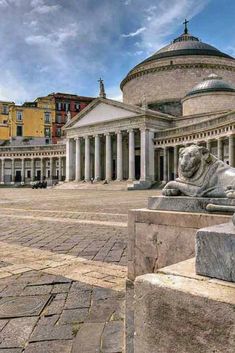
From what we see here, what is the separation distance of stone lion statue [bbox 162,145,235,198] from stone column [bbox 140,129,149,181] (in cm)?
4246

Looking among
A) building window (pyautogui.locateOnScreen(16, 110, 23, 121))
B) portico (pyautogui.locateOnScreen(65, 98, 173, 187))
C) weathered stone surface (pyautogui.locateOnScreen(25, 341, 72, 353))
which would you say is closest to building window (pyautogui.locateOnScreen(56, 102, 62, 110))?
building window (pyautogui.locateOnScreen(16, 110, 23, 121))

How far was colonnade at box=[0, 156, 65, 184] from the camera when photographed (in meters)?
66.1

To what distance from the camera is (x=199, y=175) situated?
3393 mm

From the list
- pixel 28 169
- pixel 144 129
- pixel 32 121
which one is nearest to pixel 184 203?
pixel 144 129

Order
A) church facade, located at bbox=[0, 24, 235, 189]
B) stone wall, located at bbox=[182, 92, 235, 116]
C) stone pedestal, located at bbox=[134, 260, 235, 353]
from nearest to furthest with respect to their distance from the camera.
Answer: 1. stone pedestal, located at bbox=[134, 260, 235, 353]
2. church facade, located at bbox=[0, 24, 235, 189]
3. stone wall, located at bbox=[182, 92, 235, 116]

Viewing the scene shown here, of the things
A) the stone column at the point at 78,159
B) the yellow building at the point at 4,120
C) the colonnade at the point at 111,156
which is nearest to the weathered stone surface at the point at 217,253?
the colonnade at the point at 111,156

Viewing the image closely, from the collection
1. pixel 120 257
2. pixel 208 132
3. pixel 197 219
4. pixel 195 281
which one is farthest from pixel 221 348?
pixel 208 132

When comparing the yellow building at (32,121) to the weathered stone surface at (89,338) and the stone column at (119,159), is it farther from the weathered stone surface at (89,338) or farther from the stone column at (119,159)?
the weathered stone surface at (89,338)

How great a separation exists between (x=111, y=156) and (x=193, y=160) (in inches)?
1919

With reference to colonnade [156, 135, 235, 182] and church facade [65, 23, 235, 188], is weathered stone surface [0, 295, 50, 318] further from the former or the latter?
colonnade [156, 135, 235, 182]

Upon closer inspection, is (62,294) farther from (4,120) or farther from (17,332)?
(4,120)

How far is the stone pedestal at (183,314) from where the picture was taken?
1538 millimetres

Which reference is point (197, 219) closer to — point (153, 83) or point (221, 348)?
point (221, 348)

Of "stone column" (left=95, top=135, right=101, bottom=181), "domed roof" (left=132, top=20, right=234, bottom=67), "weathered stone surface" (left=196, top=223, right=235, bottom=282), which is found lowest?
"weathered stone surface" (left=196, top=223, right=235, bottom=282)
